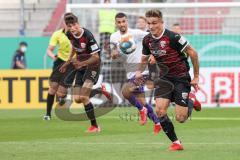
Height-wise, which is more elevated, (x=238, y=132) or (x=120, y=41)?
(x=120, y=41)

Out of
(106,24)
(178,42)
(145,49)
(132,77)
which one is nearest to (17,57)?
(106,24)

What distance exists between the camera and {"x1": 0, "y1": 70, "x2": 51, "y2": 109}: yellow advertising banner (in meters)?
24.8

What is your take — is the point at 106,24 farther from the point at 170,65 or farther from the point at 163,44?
the point at 163,44

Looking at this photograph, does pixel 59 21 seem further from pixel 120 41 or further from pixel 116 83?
pixel 120 41

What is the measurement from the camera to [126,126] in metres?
17.3

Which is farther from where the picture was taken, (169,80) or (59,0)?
(59,0)

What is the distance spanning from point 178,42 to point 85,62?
4094mm

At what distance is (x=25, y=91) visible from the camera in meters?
24.8

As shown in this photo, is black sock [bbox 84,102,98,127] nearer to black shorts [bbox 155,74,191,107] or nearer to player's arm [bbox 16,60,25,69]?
black shorts [bbox 155,74,191,107]

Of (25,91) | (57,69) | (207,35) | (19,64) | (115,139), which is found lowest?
(25,91)

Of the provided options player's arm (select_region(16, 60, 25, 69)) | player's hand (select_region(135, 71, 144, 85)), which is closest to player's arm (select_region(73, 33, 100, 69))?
player's hand (select_region(135, 71, 144, 85))

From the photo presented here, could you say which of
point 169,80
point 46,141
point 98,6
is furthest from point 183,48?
point 98,6

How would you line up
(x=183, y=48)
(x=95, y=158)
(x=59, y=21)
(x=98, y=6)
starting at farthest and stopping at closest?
1. (x=59, y=21)
2. (x=98, y=6)
3. (x=183, y=48)
4. (x=95, y=158)

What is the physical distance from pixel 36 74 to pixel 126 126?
8.22 metres
